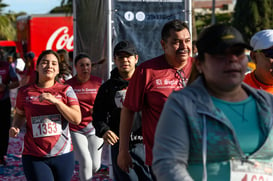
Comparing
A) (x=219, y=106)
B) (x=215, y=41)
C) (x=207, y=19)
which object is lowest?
(x=207, y=19)

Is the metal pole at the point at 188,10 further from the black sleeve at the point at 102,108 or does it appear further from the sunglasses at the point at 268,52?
the sunglasses at the point at 268,52

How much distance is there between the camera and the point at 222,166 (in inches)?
105

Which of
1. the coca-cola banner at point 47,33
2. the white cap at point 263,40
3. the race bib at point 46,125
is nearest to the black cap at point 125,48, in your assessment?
the race bib at point 46,125

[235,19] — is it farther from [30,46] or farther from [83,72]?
[83,72]

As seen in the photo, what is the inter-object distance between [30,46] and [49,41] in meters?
0.81

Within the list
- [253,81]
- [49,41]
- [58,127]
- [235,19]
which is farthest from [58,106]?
[235,19]

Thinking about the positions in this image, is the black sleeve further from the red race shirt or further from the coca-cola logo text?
the coca-cola logo text

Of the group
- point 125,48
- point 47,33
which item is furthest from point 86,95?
point 47,33

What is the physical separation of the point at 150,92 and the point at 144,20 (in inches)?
167

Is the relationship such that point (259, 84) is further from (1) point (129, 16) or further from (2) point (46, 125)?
(1) point (129, 16)

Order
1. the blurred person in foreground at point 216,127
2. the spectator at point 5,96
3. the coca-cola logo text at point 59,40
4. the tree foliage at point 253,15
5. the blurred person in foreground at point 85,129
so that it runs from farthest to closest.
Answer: the tree foliage at point 253,15
the coca-cola logo text at point 59,40
the spectator at point 5,96
the blurred person in foreground at point 85,129
the blurred person in foreground at point 216,127

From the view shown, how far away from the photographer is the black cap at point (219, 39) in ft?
8.60

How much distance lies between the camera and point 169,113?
104 inches

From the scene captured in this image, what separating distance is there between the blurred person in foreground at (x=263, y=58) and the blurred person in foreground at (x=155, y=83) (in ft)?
1.68
